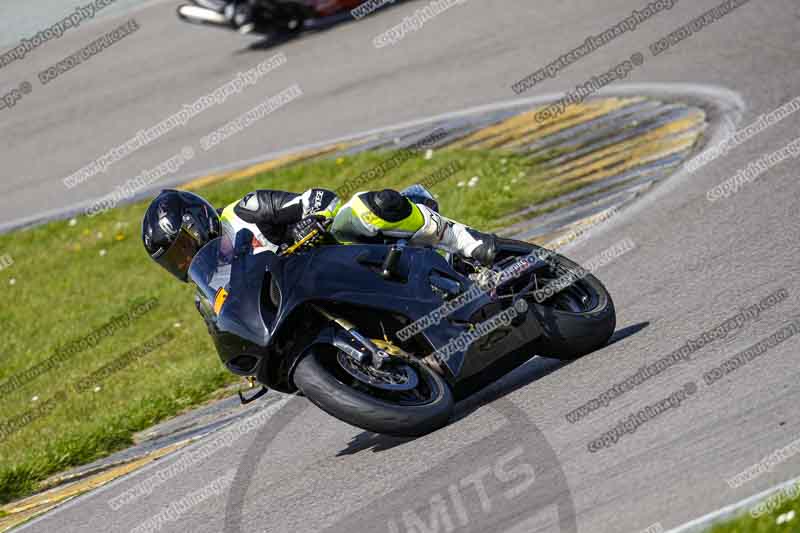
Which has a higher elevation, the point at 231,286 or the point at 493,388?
the point at 231,286

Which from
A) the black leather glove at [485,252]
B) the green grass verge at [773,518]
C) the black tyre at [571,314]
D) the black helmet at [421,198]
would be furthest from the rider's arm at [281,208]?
the green grass verge at [773,518]

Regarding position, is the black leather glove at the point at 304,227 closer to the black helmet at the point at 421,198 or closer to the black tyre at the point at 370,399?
the black tyre at the point at 370,399

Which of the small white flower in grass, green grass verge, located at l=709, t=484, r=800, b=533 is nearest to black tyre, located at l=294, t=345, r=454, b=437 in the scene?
green grass verge, located at l=709, t=484, r=800, b=533

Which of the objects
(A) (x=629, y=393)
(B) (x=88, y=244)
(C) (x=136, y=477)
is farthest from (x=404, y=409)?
(B) (x=88, y=244)

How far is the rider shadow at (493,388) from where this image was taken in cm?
626

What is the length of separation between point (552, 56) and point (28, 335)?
642cm

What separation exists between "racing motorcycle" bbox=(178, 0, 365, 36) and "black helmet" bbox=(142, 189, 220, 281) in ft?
37.4

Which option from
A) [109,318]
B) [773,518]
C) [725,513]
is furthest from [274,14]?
[773,518]

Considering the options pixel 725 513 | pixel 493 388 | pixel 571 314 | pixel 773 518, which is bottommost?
pixel 493 388

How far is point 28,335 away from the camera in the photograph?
11414 millimetres

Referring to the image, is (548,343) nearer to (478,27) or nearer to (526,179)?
(526,179)

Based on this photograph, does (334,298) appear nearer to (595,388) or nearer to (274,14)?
(595,388)

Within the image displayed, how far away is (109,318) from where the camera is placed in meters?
11.1

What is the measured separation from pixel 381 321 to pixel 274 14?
39.4ft
